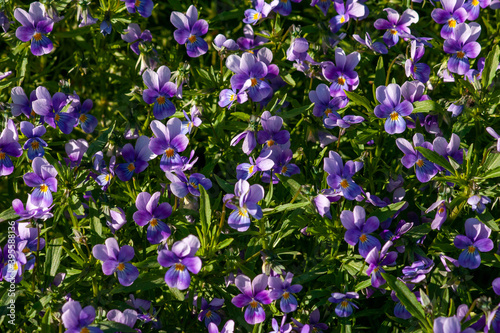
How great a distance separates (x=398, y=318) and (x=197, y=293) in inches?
40.4

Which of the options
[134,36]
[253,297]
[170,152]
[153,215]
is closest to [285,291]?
[253,297]

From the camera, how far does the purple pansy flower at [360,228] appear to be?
2.51 meters

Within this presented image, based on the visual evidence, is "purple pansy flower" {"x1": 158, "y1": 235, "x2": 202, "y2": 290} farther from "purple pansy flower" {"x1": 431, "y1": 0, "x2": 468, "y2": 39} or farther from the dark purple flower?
"purple pansy flower" {"x1": 431, "y1": 0, "x2": 468, "y2": 39}

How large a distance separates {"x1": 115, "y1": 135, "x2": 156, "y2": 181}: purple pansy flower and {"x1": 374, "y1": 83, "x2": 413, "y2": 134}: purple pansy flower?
46.6 inches

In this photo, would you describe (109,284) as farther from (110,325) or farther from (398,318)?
(398,318)

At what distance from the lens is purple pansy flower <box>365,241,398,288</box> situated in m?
2.49

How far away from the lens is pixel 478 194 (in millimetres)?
2520

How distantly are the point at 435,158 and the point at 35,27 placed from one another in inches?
A: 90.1

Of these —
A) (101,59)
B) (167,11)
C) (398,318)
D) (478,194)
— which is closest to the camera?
(478,194)

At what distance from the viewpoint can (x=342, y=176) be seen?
8.66 ft

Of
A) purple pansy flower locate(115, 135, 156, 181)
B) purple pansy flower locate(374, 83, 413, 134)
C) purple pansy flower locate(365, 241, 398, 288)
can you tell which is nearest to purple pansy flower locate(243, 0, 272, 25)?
purple pansy flower locate(374, 83, 413, 134)

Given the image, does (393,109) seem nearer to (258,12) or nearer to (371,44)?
(371,44)

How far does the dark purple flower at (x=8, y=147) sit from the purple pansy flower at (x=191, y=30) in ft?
3.50

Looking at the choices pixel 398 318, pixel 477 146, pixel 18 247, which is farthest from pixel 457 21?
pixel 18 247
